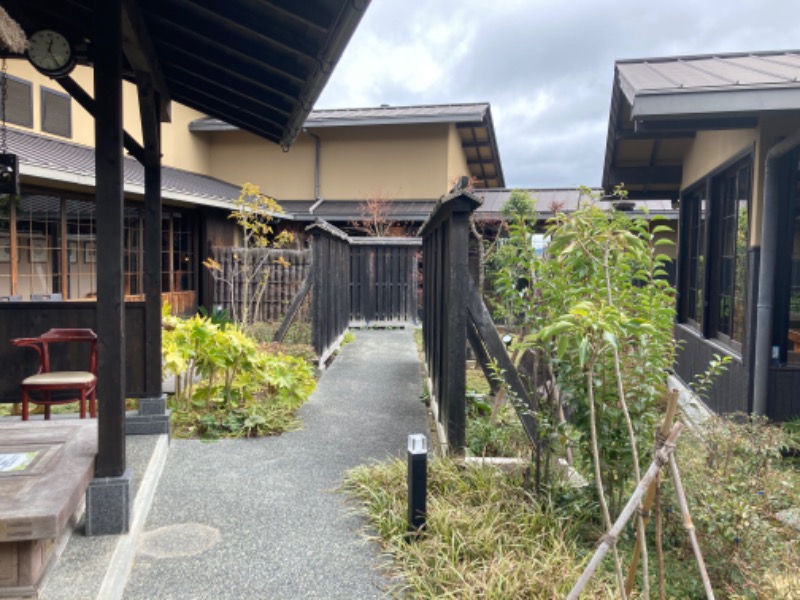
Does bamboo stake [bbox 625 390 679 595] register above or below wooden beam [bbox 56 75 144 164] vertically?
below

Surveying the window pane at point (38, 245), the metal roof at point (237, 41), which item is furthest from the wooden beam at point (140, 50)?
the window pane at point (38, 245)

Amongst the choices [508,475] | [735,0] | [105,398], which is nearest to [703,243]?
[508,475]

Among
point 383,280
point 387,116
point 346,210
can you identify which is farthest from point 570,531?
point 387,116

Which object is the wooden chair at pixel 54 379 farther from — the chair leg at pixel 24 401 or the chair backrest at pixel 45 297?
the chair backrest at pixel 45 297

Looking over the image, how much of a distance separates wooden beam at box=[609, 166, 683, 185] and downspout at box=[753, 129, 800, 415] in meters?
4.04

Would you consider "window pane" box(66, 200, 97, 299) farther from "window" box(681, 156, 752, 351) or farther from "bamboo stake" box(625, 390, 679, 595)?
"bamboo stake" box(625, 390, 679, 595)

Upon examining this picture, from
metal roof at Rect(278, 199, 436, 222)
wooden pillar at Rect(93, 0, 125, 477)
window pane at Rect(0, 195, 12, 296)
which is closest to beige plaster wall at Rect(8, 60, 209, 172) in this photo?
window pane at Rect(0, 195, 12, 296)

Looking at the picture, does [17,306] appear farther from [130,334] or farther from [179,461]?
[179,461]

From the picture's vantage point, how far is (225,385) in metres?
5.71

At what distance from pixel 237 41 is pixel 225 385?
3.15 metres

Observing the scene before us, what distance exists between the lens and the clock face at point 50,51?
362 cm

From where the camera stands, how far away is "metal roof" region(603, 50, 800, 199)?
4297mm

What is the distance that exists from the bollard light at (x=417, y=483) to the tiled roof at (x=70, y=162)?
681 cm

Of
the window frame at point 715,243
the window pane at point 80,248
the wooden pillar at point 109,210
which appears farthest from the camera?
the window pane at point 80,248
